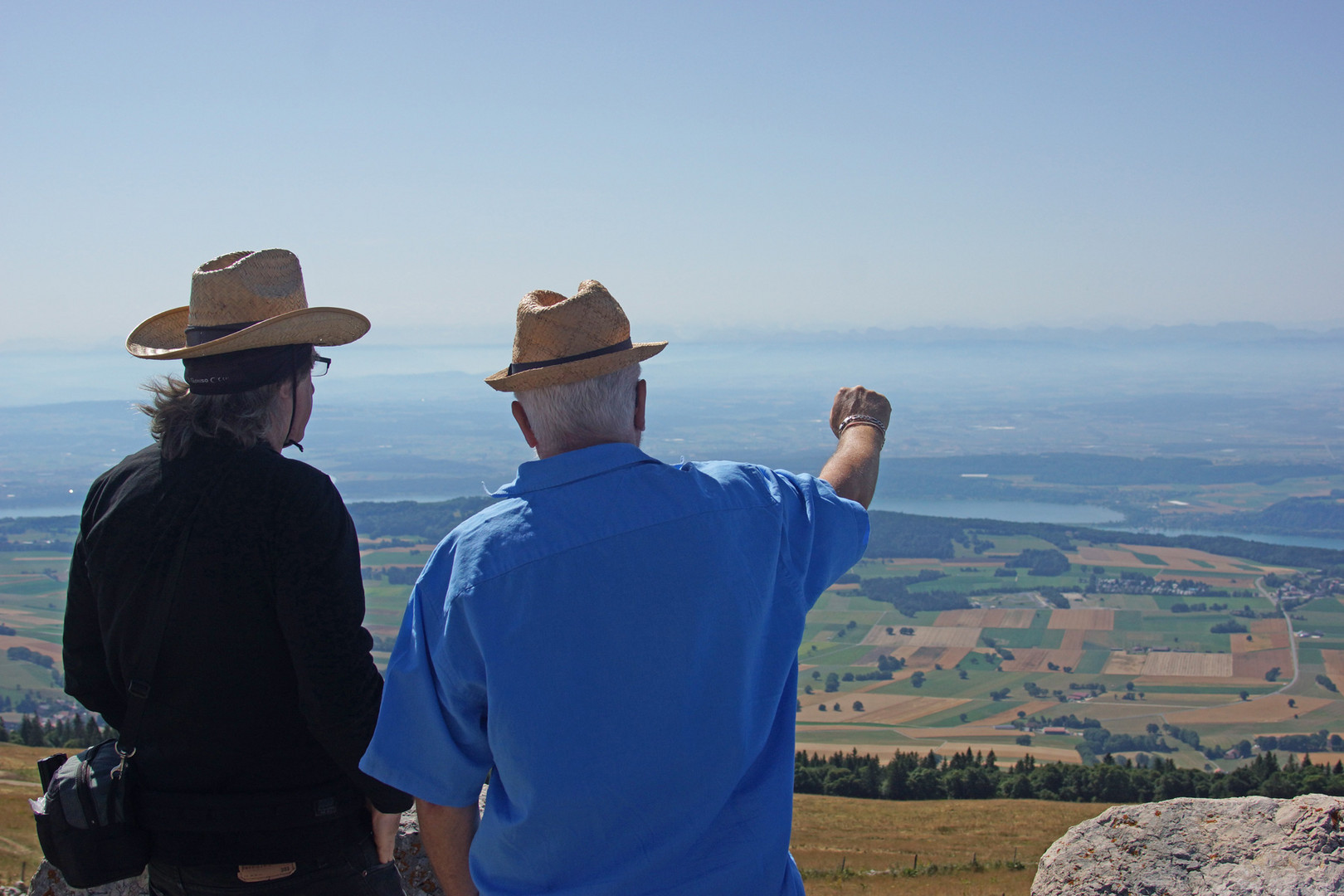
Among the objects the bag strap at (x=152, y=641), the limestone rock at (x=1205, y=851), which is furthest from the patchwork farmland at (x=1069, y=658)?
the bag strap at (x=152, y=641)

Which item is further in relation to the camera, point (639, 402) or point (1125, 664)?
point (1125, 664)

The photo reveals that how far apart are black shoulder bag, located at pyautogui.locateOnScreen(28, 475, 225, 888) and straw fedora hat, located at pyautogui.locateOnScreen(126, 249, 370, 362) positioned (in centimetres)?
42

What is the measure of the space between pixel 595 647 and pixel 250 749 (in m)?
1.10

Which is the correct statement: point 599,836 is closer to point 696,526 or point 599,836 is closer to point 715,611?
point 715,611

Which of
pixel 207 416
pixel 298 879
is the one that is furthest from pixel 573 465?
pixel 298 879

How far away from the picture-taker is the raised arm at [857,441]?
2633 mm

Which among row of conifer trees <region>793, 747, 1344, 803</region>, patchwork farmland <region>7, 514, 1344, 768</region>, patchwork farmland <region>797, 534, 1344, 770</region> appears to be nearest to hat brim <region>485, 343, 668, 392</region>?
row of conifer trees <region>793, 747, 1344, 803</region>

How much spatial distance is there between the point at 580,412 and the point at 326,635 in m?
0.86

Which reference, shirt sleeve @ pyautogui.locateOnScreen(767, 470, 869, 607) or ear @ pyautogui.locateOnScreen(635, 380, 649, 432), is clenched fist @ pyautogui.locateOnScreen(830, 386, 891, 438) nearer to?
shirt sleeve @ pyautogui.locateOnScreen(767, 470, 869, 607)

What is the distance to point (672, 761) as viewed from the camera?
1.82m

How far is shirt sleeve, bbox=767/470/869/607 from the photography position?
6.99 feet

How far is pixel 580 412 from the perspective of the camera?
204cm

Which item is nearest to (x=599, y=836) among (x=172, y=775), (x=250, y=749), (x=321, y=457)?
(x=250, y=749)

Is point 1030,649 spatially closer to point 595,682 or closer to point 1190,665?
point 1190,665
